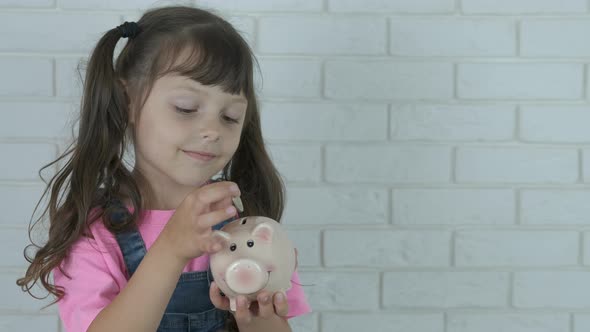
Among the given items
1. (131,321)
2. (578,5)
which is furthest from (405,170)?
(131,321)

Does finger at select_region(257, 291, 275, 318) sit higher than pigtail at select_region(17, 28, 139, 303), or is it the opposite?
pigtail at select_region(17, 28, 139, 303)

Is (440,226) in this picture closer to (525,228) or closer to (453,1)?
(525,228)

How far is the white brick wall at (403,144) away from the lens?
168 centimetres

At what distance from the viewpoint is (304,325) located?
5.74ft

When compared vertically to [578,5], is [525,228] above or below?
below

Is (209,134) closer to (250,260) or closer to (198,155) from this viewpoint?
(198,155)

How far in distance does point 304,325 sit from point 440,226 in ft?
1.16

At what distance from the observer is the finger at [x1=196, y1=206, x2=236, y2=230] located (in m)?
1.08

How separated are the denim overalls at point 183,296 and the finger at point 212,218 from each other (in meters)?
0.23

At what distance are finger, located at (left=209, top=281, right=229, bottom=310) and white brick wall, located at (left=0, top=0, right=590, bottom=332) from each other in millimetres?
560

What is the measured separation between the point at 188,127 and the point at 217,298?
25 cm

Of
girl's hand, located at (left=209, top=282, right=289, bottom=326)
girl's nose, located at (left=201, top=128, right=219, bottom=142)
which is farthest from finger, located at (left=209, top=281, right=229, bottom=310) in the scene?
Result: girl's nose, located at (left=201, top=128, right=219, bottom=142)

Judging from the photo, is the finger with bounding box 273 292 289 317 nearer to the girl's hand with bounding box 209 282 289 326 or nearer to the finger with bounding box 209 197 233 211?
the girl's hand with bounding box 209 282 289 326

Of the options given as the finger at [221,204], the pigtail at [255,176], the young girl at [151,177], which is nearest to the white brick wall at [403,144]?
the pigtail at [255,176]
